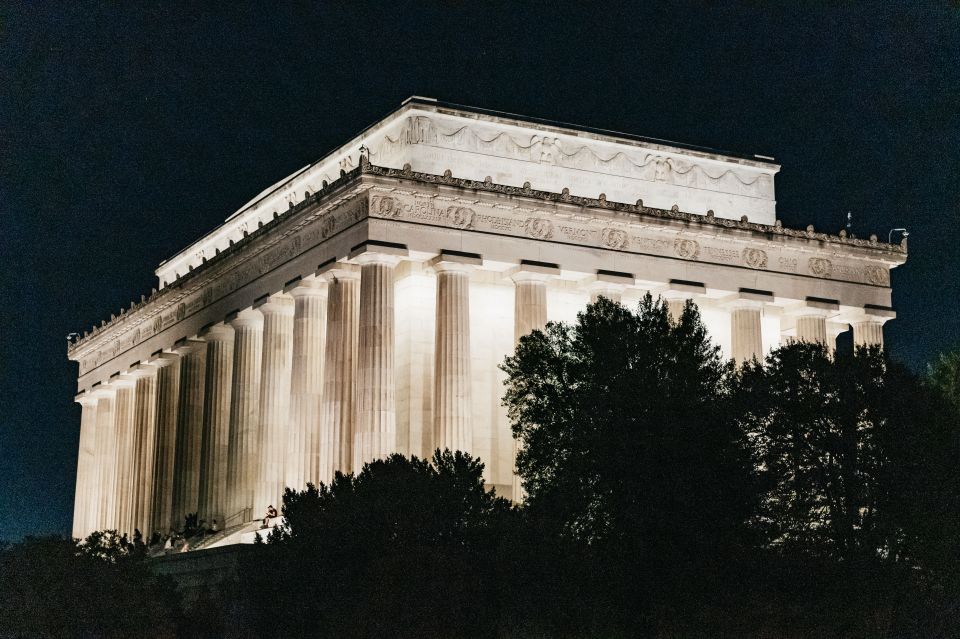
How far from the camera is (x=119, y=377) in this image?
9981 centimetres

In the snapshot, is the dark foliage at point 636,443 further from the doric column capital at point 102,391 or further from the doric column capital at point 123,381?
the doric column capital at point 102,391

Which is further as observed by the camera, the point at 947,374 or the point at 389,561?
the point at 947,374

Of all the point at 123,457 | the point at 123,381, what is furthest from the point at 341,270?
the point at 123,381

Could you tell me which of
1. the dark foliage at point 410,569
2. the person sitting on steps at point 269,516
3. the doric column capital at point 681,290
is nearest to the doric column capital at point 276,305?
the person sitting on steps at point 269,516

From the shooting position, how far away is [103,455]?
103125 millimetres

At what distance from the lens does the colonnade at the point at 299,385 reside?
229 feet

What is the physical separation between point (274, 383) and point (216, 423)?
7652 mm

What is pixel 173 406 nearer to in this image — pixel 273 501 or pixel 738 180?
pixel 273 501

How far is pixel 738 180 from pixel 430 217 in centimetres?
2046

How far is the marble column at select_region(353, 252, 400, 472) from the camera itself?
68062mm

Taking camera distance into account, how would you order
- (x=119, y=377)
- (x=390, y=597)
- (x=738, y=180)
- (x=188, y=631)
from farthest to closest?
(x=119, y=377), (x=738, y=180), (x=188, y=631), (x=390, y=597)

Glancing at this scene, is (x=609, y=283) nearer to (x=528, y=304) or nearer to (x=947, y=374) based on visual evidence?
(x=528, y=304)

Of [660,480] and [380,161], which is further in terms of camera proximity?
[380,161]

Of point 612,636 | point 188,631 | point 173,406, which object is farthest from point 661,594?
point 173,406
